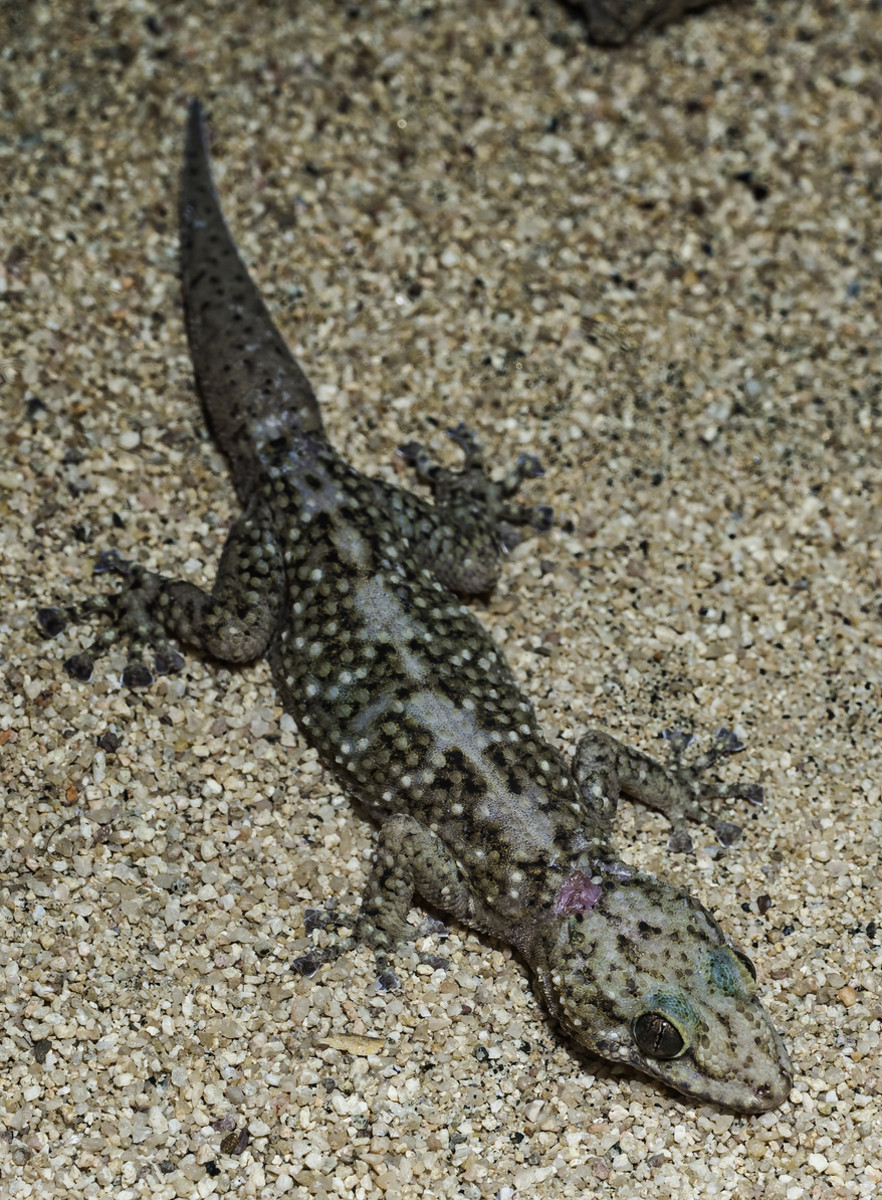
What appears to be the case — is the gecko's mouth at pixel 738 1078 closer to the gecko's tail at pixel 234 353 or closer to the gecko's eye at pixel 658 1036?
the gecko's eye at pixel 658 1036

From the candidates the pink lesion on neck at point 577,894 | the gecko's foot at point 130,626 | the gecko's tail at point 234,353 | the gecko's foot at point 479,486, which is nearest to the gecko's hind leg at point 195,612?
the gecko's foot at point 130,626

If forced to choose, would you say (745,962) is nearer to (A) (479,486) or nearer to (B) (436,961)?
(B) (436,961)

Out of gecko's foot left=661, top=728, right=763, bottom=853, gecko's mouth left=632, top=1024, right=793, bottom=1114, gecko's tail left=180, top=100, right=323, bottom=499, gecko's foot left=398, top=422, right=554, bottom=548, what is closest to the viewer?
gecko's mouth left=632, top=1024, right=793, bottom=1114

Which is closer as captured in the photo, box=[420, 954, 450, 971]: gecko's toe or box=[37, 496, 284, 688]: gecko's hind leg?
box=[420, 954, 450, 971]: gecko's toe

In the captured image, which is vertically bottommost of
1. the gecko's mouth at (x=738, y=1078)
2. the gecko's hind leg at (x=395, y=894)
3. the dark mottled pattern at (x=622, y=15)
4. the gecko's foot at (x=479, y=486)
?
the gecko's hind leg at (x=395, y=894)

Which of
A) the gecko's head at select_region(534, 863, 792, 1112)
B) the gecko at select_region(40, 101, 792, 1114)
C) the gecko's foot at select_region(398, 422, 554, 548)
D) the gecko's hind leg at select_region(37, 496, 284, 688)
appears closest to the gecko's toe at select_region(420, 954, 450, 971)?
the gecko at select_region(40, 101, 792, 1114)

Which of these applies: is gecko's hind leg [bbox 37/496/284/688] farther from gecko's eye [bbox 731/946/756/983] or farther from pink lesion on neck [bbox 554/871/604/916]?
gecko's eye [bbox 731/946/756/983]
